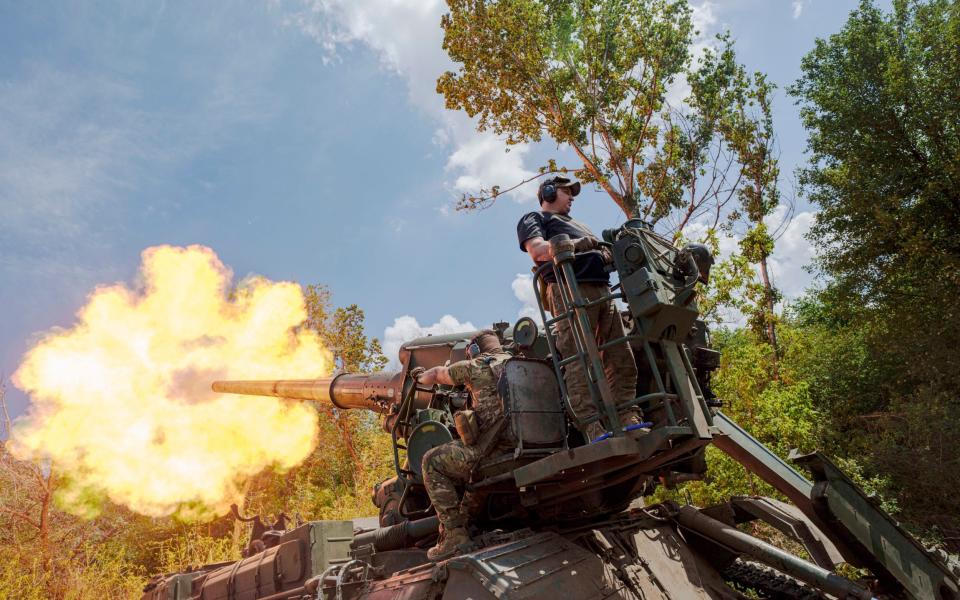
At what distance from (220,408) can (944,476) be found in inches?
610

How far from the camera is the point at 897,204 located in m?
18.2

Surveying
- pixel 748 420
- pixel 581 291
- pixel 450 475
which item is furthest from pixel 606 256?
pixel 748 420

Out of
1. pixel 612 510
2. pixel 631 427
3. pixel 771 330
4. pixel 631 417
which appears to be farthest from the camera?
pixel 771 330

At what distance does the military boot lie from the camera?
5.27 meters

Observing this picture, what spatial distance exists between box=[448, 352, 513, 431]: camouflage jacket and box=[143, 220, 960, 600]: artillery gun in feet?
1.05

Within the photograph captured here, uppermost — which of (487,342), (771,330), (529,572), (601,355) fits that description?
(771,330)

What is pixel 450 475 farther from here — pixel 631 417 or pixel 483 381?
pixel 631 417

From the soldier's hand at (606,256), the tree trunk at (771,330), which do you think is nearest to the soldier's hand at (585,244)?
the soldier's hand at (606,256)

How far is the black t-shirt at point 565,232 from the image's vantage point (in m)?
5.21

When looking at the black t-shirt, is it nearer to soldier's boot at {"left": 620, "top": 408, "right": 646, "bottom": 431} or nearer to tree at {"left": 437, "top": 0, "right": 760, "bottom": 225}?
soldier's boot at {"left": 620, "top": 408, "right": 646, "bottom": 431}

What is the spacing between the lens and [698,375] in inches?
228

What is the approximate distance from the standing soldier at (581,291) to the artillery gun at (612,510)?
4.8 inches

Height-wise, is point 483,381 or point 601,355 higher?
point 483,381

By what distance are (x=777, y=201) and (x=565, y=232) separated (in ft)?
51.0
